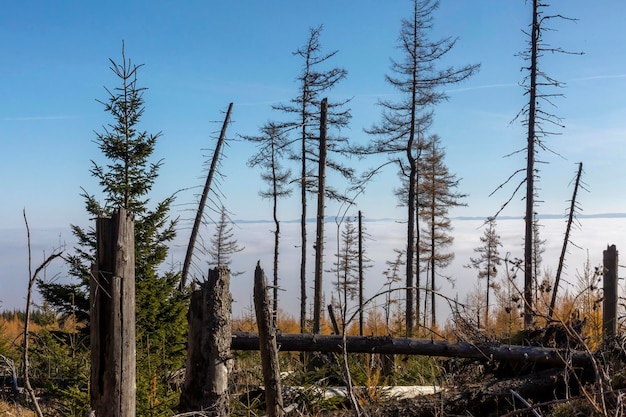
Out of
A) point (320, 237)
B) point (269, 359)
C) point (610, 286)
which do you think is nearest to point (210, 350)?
point (269, 359)

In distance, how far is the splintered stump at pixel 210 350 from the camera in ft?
21.4

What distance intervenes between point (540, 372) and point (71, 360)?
692cm

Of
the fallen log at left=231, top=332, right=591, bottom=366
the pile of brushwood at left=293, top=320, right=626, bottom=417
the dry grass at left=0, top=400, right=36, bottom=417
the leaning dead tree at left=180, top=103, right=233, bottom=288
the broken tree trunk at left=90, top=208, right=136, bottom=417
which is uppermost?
the leaning dead tree at left=180, top=103, right=233, bottom=288

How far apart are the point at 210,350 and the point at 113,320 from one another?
1334 millimetres

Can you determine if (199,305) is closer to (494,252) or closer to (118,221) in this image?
(118,221)

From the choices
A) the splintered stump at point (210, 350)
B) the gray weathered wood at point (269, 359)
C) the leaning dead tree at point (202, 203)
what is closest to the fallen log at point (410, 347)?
the splintered stump at point (210, 350)

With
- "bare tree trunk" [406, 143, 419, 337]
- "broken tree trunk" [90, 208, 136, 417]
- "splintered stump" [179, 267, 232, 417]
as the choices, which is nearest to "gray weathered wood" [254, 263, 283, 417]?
"splintered stump" [179, 267, 232, 417]

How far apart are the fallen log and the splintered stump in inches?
107

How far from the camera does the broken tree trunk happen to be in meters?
5.49

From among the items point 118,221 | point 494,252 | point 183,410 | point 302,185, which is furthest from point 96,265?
point 494,252

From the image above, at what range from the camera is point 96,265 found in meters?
5.69

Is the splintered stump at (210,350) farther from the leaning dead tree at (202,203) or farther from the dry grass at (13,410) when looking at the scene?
the leaning dead tree at (202,203)

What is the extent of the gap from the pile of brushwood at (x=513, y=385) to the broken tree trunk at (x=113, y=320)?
10.5ft

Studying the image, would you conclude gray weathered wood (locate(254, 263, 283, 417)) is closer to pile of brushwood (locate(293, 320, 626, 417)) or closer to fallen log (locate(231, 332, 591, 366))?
pile of brushwood (locate(293, 320, 626, 417))
